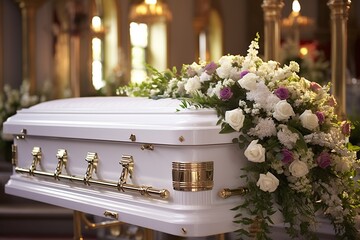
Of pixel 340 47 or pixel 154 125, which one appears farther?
pixel 340 47

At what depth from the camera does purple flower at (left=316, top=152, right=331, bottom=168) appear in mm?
2889

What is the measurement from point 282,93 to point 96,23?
439 inches

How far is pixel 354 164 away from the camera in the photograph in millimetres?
3049

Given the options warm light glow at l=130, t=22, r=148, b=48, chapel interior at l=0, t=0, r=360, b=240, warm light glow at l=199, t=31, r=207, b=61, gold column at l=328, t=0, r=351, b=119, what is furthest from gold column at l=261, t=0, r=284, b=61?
warm light glow at l=199, t=31, r=207, b=61

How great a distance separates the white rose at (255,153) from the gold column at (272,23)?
1.93 metres

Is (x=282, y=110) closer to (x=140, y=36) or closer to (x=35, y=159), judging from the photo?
(x=35, y=159)

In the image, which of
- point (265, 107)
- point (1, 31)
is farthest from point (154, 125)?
point (1, 31)

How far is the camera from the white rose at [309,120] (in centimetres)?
279

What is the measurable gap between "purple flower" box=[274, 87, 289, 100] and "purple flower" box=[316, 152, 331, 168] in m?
0.30

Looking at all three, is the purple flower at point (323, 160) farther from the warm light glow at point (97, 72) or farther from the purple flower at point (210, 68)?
the warm light glow at point (97, 72)

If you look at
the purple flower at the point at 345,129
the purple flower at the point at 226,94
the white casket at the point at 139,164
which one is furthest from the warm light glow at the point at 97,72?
the purple flower at the point at 226,94

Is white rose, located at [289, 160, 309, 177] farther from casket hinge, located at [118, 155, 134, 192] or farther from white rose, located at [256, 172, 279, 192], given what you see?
casket hinge, located at [118, 155, 134, 192]

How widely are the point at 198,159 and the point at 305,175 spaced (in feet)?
1.63

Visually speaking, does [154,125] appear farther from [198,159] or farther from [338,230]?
[338,230]
